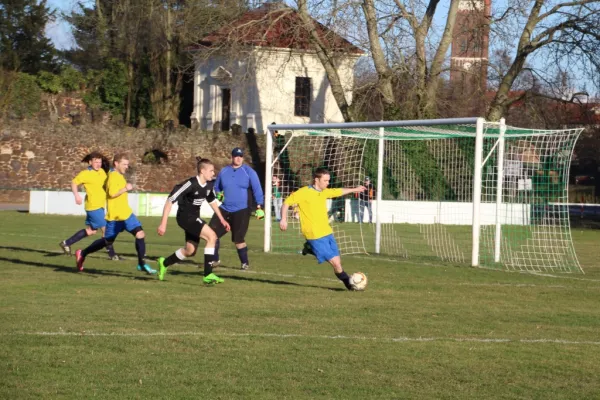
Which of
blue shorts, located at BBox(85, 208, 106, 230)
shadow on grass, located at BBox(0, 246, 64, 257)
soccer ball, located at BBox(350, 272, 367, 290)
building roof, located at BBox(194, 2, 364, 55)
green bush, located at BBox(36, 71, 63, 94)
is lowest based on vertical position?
shadow on grass, located at BBox(0, 246, 64, 257)

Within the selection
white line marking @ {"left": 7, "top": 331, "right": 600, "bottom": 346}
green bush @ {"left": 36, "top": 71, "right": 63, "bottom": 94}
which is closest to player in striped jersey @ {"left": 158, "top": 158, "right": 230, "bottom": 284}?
white line marking @ {"left": 7, "top": 331, "right": 600, "bottom": 346}

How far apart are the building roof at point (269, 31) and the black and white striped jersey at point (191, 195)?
21713 millimetres

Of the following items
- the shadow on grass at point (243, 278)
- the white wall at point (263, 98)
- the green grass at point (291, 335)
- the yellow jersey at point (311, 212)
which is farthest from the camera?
the white wall at point (263, 98)

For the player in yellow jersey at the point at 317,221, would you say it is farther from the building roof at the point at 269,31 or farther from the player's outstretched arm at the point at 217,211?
the building roof at the point at 269,31

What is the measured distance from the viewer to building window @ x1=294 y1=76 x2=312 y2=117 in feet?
185

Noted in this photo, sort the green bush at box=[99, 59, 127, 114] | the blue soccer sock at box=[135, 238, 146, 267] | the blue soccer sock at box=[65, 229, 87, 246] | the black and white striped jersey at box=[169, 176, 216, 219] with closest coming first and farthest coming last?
the black and white striped jersey at box=[169, 176, 216, 219] < the blue soccer sock at box=[135, 238, 146, 267] < the blue soccer sock at box=[65, 229, 87, 246] < the green bush at box=[99, 59, 127, 114]

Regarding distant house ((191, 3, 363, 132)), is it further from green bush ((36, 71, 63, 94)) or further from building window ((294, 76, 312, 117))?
green bush ((36, 71, 63, 94))

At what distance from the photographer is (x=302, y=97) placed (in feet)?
186

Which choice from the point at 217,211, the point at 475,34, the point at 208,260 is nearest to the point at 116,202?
the point at 217,211

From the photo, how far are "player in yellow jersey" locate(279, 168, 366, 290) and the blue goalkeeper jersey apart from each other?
2.76 metres

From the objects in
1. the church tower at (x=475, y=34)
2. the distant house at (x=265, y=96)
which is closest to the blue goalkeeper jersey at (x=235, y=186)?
the church tower at (x=475, y=34)

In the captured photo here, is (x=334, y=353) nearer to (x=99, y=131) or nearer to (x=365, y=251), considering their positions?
(x=365, y=251)

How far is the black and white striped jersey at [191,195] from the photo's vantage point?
44.3ft

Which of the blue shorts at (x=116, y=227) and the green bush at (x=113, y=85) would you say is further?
the green bush at (x=113, y=85)
